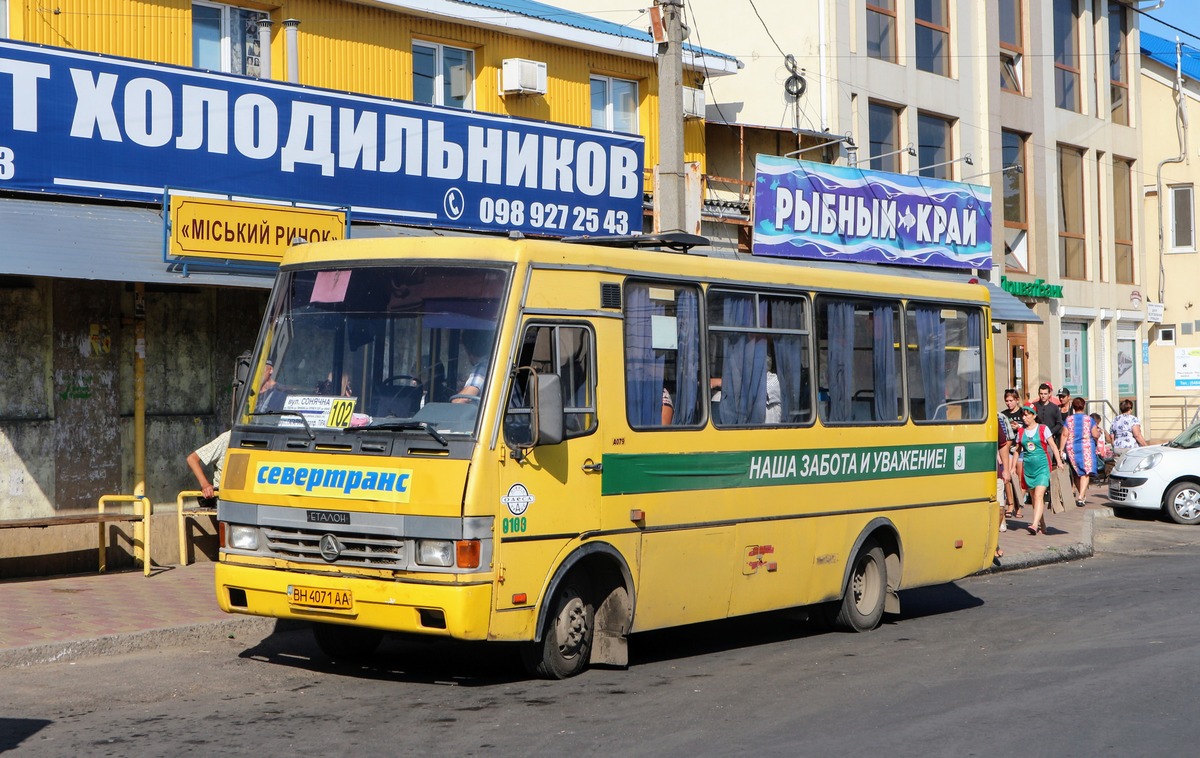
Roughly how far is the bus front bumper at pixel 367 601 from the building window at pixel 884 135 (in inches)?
760

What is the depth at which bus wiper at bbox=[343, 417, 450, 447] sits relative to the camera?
27.9ft

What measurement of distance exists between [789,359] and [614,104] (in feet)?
34.5

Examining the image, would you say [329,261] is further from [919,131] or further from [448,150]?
[919,131]

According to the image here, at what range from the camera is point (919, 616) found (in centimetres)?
1288

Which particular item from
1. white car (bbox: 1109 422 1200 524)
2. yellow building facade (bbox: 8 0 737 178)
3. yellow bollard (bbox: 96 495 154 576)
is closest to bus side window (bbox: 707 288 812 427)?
yellow bollard (bbox: 96 495 154 576)

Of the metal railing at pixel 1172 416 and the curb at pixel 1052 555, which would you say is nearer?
the curb at pixel 1052 555

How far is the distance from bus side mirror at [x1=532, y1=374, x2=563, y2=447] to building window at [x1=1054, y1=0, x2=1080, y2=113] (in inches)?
1027

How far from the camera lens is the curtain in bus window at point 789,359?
35.5 ft

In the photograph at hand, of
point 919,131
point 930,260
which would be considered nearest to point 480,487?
point 930,260

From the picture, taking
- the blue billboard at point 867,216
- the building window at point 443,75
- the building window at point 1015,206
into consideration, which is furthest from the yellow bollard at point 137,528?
the building window at point 1015,206

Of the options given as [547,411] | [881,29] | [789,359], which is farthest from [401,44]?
[881,29]

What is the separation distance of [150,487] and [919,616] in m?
7.37

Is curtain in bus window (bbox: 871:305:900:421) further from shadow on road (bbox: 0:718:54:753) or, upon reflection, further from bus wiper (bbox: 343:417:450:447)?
shadow on road (bbox: 0:718:54:753)

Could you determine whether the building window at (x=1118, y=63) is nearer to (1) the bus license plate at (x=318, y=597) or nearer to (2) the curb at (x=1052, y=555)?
(2) the curb at (x=1052, y=555)
